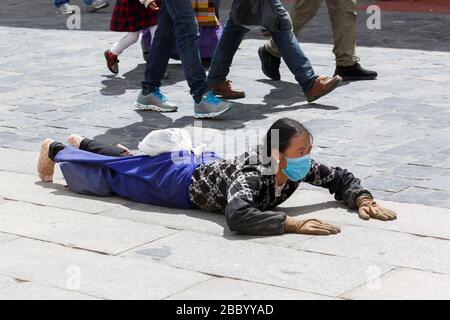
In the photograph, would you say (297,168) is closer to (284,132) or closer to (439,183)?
(284,132)

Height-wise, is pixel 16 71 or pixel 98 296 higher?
pixel 98 296

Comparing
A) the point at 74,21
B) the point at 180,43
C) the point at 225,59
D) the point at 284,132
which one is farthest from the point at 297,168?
the point at 74,21

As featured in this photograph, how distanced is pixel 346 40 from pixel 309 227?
3.86m

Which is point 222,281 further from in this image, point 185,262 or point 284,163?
point 284,163

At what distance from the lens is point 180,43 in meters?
7.74

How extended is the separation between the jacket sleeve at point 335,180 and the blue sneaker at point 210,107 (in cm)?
213

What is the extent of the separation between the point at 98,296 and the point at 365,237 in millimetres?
1372

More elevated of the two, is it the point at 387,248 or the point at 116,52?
the point at 387,248

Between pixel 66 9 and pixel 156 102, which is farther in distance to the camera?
pixel 66 9

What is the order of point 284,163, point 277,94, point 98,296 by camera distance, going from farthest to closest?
1. point 277,94
2. point 284,163
3. point 98,296

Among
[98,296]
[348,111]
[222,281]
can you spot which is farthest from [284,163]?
[348,111]

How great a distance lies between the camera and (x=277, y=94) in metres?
8.61

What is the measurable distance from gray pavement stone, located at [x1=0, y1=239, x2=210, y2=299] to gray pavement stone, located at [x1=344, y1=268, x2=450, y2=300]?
0.72m

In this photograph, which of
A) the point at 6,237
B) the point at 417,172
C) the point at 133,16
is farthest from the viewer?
the point at 133,16
